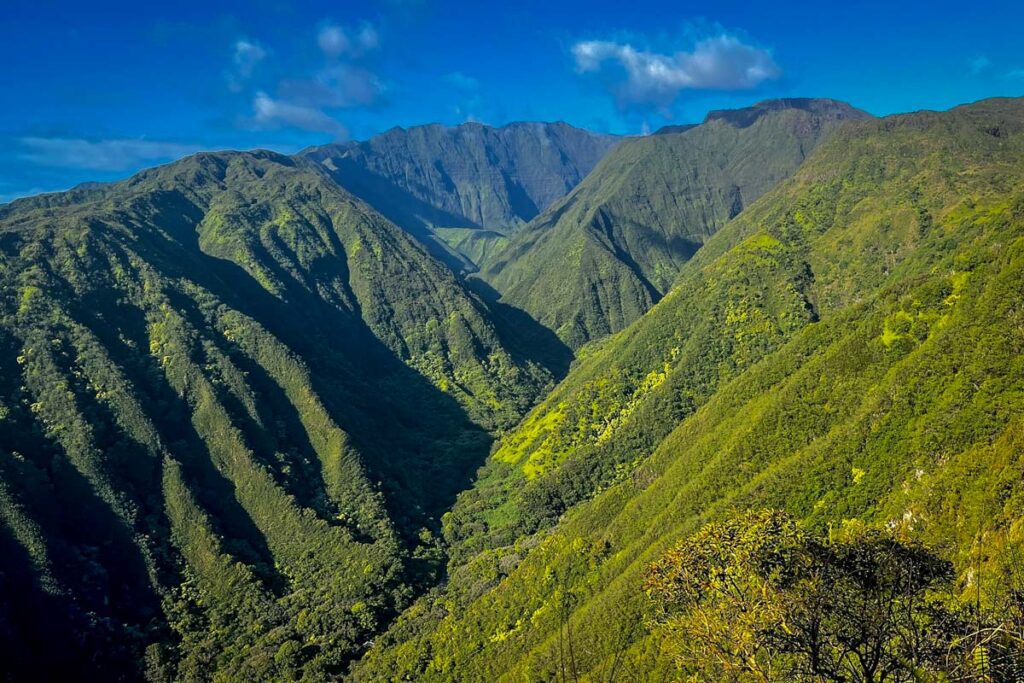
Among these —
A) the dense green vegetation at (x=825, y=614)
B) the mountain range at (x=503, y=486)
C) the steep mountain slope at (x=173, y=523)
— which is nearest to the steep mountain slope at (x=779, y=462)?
the mountain range at (x=503, y=486)

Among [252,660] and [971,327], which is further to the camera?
[252,660]

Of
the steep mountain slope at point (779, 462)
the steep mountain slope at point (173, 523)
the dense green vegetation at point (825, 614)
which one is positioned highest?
the steep mountain slope at point (173, 523)

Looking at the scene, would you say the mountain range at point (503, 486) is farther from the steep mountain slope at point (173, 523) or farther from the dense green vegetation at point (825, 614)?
the dense green vegetation at point (825, 614)

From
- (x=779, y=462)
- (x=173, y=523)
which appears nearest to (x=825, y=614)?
(x=779, y=462)

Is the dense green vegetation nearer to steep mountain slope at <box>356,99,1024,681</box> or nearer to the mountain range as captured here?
steep mountain slope at <box>356,99,1024,681</box>

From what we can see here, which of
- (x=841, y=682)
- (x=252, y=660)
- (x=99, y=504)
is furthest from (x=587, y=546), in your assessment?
(x=99, y=504)

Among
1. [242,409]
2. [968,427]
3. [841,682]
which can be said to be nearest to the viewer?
[841,682]

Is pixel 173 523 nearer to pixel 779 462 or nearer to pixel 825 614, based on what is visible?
pixel 779 462

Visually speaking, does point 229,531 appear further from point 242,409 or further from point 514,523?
point 514,523

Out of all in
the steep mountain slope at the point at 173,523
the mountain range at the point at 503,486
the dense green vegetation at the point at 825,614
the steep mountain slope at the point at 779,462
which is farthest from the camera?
the steep mountain slope at the point at 173,523
